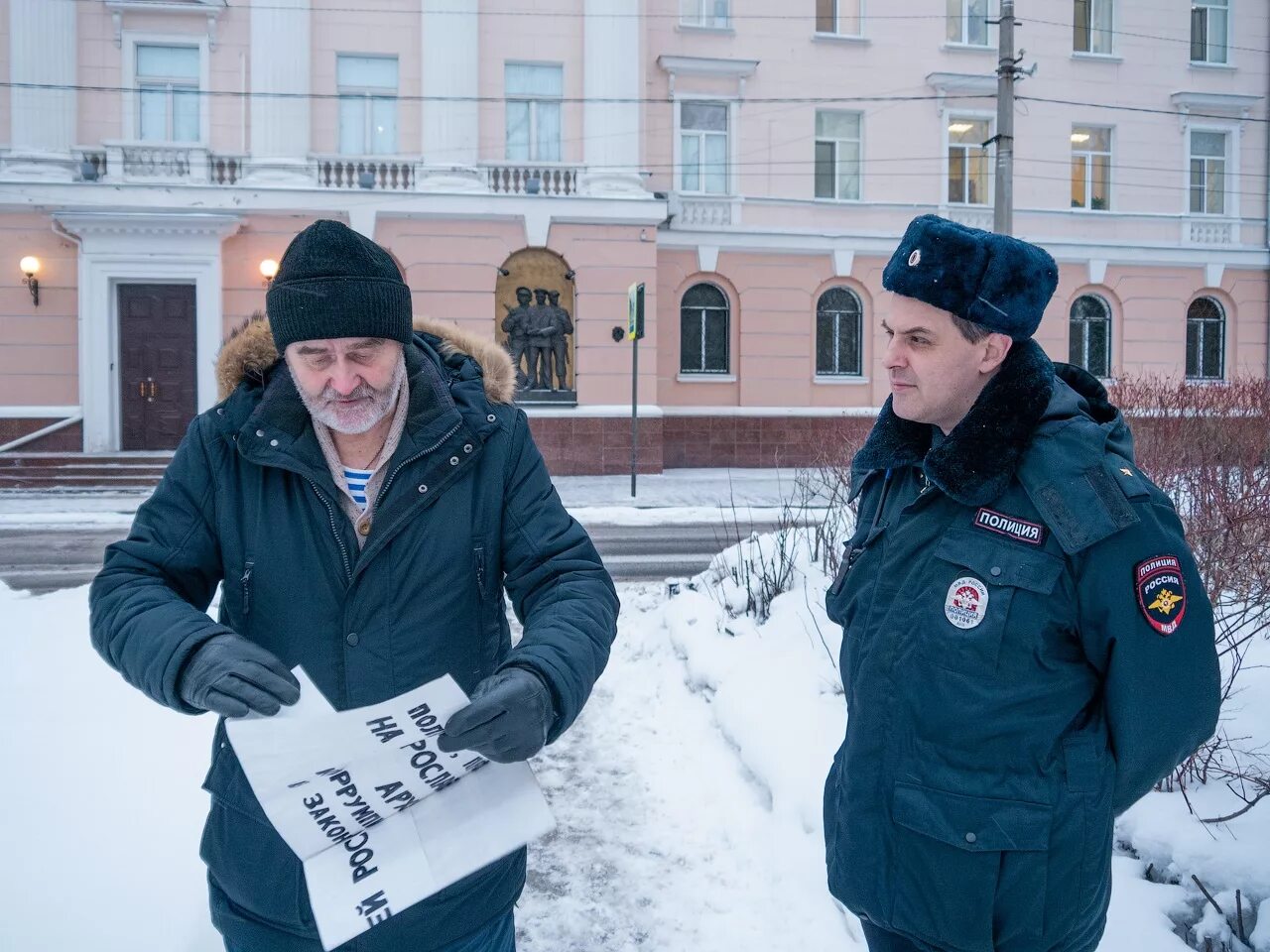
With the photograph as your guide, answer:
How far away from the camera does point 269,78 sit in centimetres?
1831

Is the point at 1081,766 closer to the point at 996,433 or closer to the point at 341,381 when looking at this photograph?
the point at 996,433

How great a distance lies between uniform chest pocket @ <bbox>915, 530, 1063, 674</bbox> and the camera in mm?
1809

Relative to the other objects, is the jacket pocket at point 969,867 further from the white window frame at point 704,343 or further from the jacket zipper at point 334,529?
the white window frame at point 704,343

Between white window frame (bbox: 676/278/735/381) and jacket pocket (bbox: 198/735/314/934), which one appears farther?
white window frame (bbox: 676/278/735/381)

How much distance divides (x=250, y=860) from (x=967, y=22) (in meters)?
24.6

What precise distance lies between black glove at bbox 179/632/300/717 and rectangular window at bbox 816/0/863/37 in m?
22.8

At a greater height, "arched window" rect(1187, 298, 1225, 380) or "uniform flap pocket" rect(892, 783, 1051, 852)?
"arched window" rect(1187, 298, 1225, 380)

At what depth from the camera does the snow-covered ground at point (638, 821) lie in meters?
2.96

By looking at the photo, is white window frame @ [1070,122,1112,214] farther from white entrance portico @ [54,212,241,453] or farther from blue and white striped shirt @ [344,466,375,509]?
blue and white striped shirt @ [344,466,375,509]

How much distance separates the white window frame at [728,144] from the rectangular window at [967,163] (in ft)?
17.2

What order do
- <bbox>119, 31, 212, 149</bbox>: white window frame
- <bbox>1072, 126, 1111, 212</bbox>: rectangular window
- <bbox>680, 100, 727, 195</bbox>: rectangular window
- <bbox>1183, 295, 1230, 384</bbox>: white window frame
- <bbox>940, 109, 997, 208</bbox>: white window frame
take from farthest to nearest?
1. <bbox>1183, 295, 1230, 384</bbox>: white window frame
2. <bbox>1072, 126, 1111, 212</bbox>: rectangular window
3. <bbox>940, 109, 997, 208</bbox>: white window frame
4. <bbox>680, 100, 727, 195</bbox>: rectangular window
5. <bbox>119, 31, 212, 149</bbox>: white window frame

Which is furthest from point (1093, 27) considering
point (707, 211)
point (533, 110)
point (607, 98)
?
point (533, 110)

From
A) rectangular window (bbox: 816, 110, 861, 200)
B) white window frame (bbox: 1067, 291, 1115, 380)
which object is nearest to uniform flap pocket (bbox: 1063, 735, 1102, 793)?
rectangular window (bbox: 816, 110, 861, 200)

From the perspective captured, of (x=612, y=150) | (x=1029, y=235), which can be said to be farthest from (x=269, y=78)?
(x=1029, y=235)
